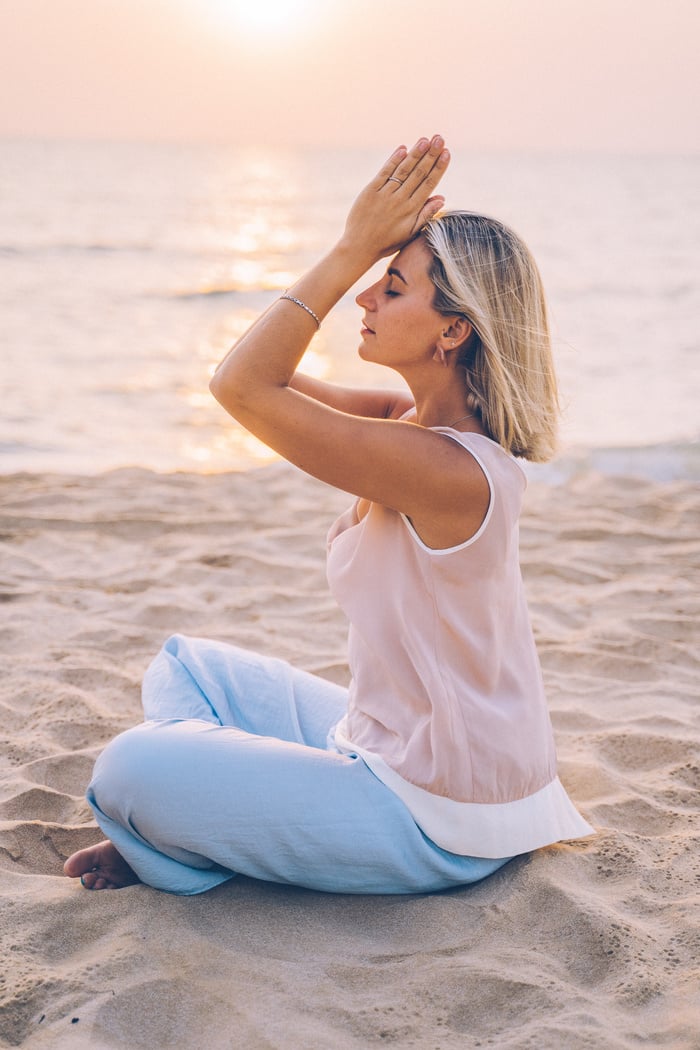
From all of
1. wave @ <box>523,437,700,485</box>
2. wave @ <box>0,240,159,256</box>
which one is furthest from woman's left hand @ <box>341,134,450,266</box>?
wave @ <box>0,240,159,256</box>

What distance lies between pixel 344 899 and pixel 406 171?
1667 millimetres

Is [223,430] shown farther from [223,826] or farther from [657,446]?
[223,826]

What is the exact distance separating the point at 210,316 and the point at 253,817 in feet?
48.9

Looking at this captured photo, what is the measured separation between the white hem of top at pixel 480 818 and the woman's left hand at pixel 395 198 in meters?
1.17

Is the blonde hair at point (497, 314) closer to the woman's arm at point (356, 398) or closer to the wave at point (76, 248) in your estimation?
the woman's arm at point (356, 398)

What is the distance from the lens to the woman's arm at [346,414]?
2.10 meters

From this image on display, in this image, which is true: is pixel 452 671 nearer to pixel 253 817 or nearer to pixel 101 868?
pixel 253 817

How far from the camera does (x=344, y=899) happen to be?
231cm

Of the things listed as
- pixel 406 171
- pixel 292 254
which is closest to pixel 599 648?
pixel 406 171

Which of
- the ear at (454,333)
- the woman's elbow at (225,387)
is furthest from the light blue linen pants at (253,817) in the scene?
the ear at (454,333)

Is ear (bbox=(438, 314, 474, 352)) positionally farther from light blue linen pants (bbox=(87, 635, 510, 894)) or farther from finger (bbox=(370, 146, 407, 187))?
light blue linen pants (bbox=(87, 635, 510, 894))

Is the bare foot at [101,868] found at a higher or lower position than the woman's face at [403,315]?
lower

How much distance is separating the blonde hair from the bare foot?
1.33m

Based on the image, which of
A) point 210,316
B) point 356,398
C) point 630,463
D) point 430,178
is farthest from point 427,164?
point 210,316
